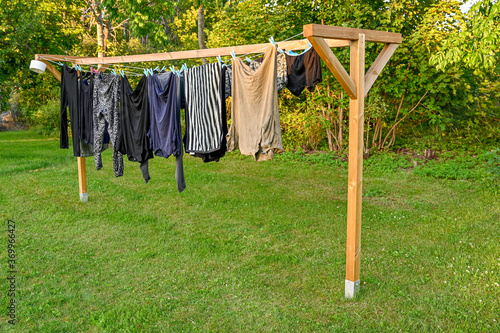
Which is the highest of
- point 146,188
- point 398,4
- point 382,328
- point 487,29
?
point 398,4

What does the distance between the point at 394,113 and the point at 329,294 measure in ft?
20.8

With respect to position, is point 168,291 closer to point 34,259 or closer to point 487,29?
point 34,259

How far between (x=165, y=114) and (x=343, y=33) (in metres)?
2.28

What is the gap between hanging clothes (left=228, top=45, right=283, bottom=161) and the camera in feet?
12.5

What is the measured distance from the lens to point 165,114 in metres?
4.58

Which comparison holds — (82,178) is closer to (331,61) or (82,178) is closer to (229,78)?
(229,78)

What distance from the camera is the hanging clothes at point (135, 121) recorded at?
477 cm

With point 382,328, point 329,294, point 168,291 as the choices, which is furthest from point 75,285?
point 382,328

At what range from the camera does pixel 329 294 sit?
11.5 feet

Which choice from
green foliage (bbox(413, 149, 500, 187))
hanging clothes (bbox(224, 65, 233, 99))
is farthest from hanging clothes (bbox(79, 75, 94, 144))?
green foliage (bbox(413, 149, 500, 187))

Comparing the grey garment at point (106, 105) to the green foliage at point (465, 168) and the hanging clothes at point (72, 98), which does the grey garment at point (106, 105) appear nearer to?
the hanging clothes at point (72, 98)

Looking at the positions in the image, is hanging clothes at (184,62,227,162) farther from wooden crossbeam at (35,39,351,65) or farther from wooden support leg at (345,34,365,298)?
wooden support leg at (345,34,365,298)

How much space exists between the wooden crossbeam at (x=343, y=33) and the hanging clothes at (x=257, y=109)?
0.83 metres

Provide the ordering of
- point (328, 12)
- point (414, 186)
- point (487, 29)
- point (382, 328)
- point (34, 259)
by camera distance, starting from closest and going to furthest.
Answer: point (382, 328), point (34, 259), point (487, 29), point (414, 186), point (328, 12)
